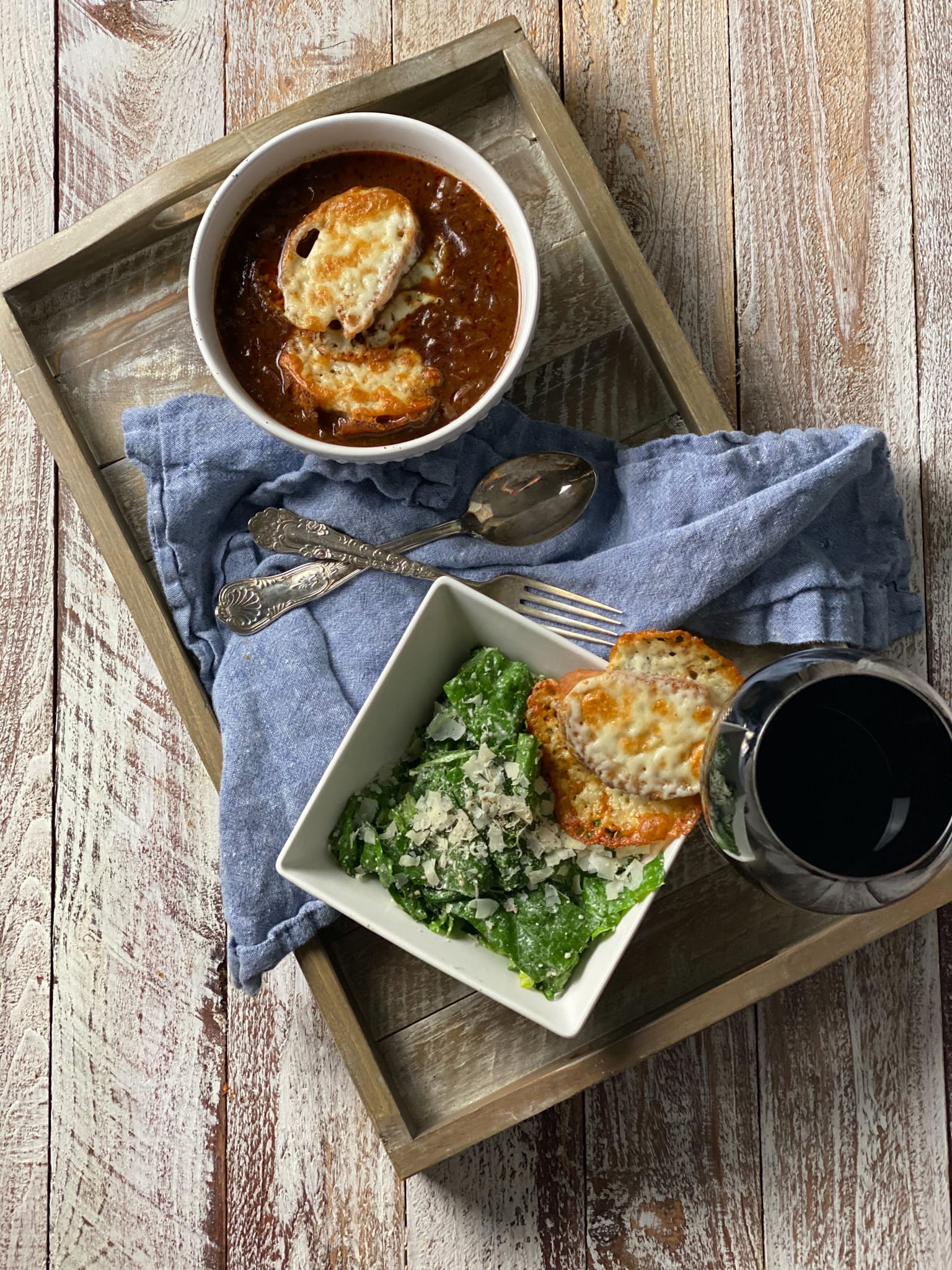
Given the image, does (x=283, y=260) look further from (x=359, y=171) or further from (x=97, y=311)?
(x=97, y=311)

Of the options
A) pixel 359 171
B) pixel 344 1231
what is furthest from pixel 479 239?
pixel 344 1231

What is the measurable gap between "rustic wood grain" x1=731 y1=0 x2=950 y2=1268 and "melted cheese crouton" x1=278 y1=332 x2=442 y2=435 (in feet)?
2.38

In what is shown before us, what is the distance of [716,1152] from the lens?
185cm

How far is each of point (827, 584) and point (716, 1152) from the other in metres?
1.05

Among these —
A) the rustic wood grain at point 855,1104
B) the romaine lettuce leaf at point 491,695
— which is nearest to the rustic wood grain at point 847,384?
the rustic wood grain at point 855,1104

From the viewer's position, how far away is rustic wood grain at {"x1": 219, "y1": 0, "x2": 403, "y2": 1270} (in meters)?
1.83

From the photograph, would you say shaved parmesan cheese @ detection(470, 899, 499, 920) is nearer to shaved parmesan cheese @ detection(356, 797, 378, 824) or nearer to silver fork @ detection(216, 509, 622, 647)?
shaved parmesan cheese @ detection(356, 797, 378, 824)

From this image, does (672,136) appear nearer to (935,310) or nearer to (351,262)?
(935,310)

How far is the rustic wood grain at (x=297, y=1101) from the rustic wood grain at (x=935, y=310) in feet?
3.17

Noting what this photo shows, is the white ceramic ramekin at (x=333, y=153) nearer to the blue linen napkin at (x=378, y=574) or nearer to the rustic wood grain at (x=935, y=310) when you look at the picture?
the blue linen napkin at (x=378, y=574)

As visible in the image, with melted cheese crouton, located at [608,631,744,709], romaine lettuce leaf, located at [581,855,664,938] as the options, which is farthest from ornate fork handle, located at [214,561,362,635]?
romaine lettuce leaf, located at [581,855,664,938]

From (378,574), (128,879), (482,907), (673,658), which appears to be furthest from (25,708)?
(673,658)

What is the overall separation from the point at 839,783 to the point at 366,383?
84 centimetres

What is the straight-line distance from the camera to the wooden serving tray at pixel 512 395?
1.55 meters
